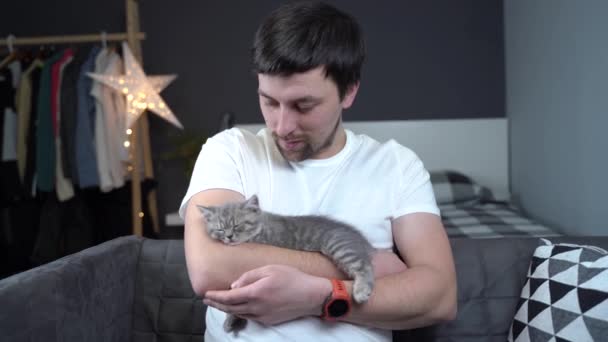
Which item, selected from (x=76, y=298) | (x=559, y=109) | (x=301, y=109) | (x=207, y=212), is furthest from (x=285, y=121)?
(x=559, y=109)

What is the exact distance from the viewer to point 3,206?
3.67 m

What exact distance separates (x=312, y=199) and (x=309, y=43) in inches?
16.8

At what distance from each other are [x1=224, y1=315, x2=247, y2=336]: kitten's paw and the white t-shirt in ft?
0.19

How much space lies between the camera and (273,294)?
1.01 m

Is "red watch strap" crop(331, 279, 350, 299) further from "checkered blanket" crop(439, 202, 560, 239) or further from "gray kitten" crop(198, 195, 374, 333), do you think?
"checkered blanket" crop(439, 202, 560, 239)

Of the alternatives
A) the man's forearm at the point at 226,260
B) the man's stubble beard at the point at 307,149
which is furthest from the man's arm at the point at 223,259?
the man's stubble beard at the point at 307,149

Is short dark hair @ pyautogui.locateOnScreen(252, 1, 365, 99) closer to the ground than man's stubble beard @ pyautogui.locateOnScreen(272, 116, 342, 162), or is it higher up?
higher up

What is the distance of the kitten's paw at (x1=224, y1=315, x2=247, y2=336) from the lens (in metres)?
1.18

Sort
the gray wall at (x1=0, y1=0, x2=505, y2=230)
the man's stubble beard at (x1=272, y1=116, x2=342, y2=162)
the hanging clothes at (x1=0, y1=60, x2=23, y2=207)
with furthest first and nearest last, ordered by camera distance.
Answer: the gray wall at (x1=0, y1=0, x2=505, y2=230) → the hanging clothes at (x1=0, y1=60, x2=23, y2=207) → the man's stubble beard at (x1=272, y1=116, x2=342, y2=162)

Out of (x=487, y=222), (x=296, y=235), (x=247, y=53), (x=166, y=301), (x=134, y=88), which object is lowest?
(x=487, y=222)

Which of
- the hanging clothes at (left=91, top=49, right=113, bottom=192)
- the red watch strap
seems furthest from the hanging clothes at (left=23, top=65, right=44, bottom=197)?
the red watch strap

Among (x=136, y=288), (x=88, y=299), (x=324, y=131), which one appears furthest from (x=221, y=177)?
(x=136, y=288)

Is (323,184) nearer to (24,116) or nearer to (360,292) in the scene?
(360,292)

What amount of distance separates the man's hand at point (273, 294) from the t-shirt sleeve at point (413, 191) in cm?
35
